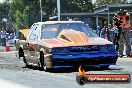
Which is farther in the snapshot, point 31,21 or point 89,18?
point 31,21

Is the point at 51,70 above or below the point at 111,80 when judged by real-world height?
below

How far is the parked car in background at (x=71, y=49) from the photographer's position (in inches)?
464

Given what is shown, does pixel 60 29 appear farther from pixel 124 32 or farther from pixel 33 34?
pixel 124 32

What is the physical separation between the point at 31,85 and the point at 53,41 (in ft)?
10.6

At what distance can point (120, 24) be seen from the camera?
1786 centimetres

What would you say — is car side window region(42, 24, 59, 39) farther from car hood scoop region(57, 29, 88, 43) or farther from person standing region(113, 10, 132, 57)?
person standing region(113, 10, 132, 57)

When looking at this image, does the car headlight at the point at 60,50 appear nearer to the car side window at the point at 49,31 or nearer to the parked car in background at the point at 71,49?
the parked car in background at the point at 71,49

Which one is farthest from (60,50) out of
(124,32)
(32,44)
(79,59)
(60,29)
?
(124,32)

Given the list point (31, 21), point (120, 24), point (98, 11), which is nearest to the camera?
point (120, 24)

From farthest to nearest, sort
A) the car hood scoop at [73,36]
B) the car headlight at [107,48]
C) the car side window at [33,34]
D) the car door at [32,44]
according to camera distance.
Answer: the car side window at [33,34] → the car door at [32,44] → the car hood scoop at [73,36] → the car headlight at [107,48]

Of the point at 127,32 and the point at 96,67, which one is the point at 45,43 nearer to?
the point at 96,67

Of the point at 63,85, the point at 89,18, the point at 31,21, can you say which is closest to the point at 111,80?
the point at 63,85

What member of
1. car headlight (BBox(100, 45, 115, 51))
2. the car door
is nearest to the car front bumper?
car headlight (BBox(100, 45, 115, 51))

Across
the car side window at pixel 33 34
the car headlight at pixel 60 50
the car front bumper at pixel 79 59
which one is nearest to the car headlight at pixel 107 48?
the car front bumper at pixel 79 59
